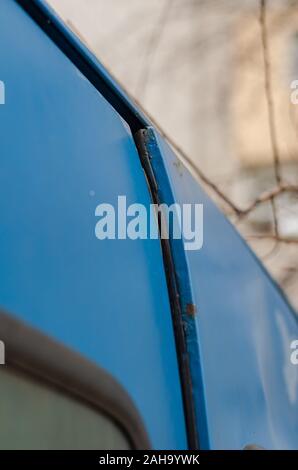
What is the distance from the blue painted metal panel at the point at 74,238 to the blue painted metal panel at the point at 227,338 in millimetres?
46

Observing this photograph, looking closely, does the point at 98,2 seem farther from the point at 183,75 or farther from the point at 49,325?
the point at 49,325

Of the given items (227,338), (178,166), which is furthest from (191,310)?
(178,166)

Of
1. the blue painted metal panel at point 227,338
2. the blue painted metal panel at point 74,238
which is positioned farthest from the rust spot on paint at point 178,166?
the blue painted metal panel at point 74,238

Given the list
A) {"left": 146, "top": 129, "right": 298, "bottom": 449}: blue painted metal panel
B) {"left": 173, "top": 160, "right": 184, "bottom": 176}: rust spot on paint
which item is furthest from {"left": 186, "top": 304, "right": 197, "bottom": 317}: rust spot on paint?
{"left": 173, "top": 160, "right": 184, "bottom": 176}: rust spot on paint

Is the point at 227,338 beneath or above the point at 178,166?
beneath

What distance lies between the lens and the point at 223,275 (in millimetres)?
1216

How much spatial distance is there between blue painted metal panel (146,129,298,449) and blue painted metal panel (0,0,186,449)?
0.15 feet

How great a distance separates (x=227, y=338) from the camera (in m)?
1.08

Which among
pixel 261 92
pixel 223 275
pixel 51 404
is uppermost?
pixel 261 92

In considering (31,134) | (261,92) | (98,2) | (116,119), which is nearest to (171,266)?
(116,119)

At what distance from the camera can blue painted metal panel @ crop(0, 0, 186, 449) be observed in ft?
2.05

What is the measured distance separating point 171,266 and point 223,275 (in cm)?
29

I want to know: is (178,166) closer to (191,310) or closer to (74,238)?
(191,310)

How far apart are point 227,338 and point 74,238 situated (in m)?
0.46
